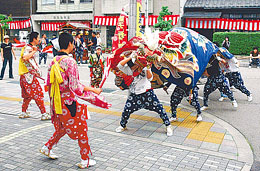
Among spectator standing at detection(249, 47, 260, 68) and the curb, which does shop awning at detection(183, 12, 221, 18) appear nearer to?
spectator standing at detection(249, 47, 260, 68)

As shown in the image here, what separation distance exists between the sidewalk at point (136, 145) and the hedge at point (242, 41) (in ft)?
49.5

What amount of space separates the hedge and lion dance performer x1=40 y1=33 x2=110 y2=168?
18.7 metres

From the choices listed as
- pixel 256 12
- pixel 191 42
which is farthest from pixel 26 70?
pixel 256 12

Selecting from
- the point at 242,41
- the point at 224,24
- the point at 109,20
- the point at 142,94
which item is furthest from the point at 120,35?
the point at 109,20

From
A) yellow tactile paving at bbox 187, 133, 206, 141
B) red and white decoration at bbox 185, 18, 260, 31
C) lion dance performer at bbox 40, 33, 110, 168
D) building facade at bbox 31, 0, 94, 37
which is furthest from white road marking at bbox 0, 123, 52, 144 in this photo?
building facade at bbox 31, 0, 94, 37

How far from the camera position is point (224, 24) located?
73.5 feet

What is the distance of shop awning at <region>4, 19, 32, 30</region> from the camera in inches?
1245

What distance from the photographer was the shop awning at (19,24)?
104ft

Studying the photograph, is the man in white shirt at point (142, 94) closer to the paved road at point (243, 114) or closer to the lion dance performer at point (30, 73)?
the paved road at point (243, 114)

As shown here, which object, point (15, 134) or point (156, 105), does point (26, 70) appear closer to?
point (15, 134)

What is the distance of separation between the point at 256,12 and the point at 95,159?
2175 centimetres

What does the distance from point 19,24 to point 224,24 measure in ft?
74.7

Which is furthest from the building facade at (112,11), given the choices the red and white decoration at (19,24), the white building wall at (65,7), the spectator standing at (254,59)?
the red and white decoration at (19,24)

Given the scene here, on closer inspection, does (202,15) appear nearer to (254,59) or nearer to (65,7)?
(254,59)
